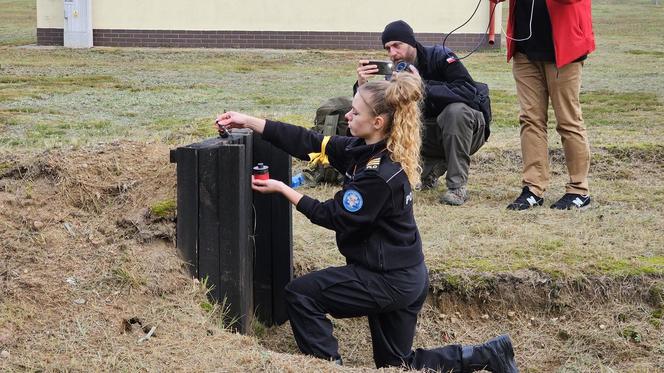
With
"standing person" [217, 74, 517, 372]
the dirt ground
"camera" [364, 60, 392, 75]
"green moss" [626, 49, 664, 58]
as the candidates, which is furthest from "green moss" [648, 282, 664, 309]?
"green moss" [626, 49, 664, 58]

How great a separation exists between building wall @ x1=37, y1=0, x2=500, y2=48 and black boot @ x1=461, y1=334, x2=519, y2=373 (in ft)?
53.2

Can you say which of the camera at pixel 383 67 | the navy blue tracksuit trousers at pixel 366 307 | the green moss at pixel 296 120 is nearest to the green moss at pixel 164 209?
the navy blue tracksuit trousers at pixel 366 307

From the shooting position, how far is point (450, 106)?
655cm

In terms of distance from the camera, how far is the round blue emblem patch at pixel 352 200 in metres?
4.00

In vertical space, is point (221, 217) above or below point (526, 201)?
above

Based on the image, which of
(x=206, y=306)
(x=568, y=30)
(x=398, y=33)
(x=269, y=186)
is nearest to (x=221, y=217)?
(x=269, y=186)

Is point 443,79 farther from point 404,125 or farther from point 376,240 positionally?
point 376,240

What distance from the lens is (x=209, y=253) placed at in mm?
4328

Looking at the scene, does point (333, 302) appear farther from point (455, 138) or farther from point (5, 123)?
point (5, 123)

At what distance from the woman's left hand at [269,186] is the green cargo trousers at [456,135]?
→ 101 inches

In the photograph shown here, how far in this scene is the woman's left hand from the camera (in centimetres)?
420

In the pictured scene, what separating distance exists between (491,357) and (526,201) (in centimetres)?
238

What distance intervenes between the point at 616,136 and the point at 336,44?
12.3m

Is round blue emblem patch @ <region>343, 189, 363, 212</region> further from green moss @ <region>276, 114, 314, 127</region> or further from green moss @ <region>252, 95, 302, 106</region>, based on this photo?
green moss @ <region>252, 95, 302, 106</region>
